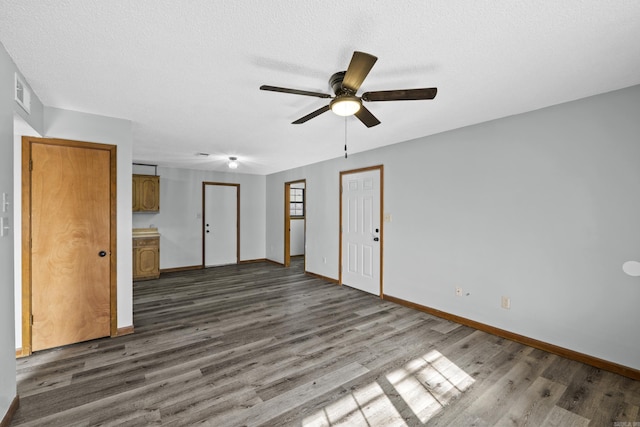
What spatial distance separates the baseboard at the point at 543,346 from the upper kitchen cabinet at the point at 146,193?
5.43m

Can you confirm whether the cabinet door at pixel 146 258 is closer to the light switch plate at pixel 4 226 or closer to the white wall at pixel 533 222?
the light switch plate at pixel 4 226

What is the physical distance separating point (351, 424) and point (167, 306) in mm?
3266

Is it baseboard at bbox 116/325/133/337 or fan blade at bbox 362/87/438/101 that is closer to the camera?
fan blade at bbox 362/87/438/101

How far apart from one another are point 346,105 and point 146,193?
17.7 feet

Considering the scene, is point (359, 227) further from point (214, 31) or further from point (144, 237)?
point (144, 237)

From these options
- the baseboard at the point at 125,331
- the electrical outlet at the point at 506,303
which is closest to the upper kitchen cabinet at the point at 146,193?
the baseboard at the point at 125,331

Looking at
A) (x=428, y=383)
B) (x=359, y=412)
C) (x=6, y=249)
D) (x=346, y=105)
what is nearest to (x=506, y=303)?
(x=428, y=383)

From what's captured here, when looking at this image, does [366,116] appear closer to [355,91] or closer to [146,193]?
[355,91]

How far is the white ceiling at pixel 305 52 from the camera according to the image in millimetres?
1484

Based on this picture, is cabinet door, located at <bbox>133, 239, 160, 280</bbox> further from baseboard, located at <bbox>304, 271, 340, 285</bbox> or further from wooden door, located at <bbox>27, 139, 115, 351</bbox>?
baseboard, located at <bbox>304, 271, 340, 285</bbox>

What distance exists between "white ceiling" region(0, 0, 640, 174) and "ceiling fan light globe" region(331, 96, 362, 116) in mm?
270

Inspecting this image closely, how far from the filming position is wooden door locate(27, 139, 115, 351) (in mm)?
2736

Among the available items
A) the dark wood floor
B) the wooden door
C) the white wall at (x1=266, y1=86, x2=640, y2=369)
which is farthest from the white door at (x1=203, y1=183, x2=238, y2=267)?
the white wall at (x1=266, y1=86, x2=640, y2=369)

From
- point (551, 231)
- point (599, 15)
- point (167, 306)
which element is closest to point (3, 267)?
point (167, 306)
